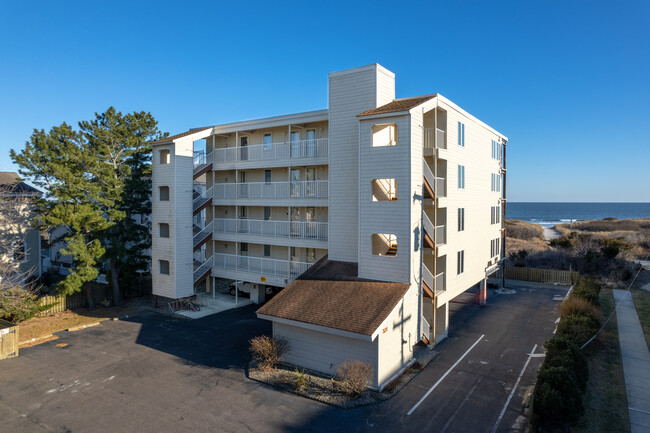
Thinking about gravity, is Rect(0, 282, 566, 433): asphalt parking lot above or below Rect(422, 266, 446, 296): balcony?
below

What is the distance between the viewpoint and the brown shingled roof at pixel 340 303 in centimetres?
Answer: 1425

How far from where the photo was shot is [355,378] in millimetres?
13188

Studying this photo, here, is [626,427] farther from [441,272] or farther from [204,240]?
[204,240]

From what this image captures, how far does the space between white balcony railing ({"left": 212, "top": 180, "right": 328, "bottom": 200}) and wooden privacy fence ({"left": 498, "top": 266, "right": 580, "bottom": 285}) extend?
20335mm

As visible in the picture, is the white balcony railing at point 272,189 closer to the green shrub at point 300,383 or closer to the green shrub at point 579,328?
the green shrub at point 300,383

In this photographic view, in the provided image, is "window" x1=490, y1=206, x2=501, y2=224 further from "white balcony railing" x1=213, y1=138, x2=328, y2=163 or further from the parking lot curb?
the parking lot curb

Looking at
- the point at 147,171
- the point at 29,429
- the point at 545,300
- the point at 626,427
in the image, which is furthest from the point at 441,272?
the point at 147,171

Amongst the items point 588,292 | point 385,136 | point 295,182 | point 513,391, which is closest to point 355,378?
point 513,391

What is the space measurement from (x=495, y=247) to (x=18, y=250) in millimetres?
35412

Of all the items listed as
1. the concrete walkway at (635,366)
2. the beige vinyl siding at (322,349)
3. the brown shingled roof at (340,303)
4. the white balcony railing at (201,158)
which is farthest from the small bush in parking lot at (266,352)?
the white balcony railing at (201,158)

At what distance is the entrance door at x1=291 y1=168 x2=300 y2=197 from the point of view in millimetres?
22867

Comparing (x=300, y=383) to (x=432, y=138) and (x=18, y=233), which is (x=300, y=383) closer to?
(x=432, y=138)

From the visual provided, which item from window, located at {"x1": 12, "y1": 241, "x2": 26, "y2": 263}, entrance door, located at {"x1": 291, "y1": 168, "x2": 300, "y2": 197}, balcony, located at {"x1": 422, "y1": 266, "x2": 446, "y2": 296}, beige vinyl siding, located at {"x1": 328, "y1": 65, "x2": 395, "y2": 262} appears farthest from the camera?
window, located at {"x1": 12, "y1": 241, "x2": 26, "y2": 263}

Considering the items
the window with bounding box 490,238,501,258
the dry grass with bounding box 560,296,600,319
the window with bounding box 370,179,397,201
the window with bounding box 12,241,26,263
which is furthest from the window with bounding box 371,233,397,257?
the window with bounding box 12,241,26,263
